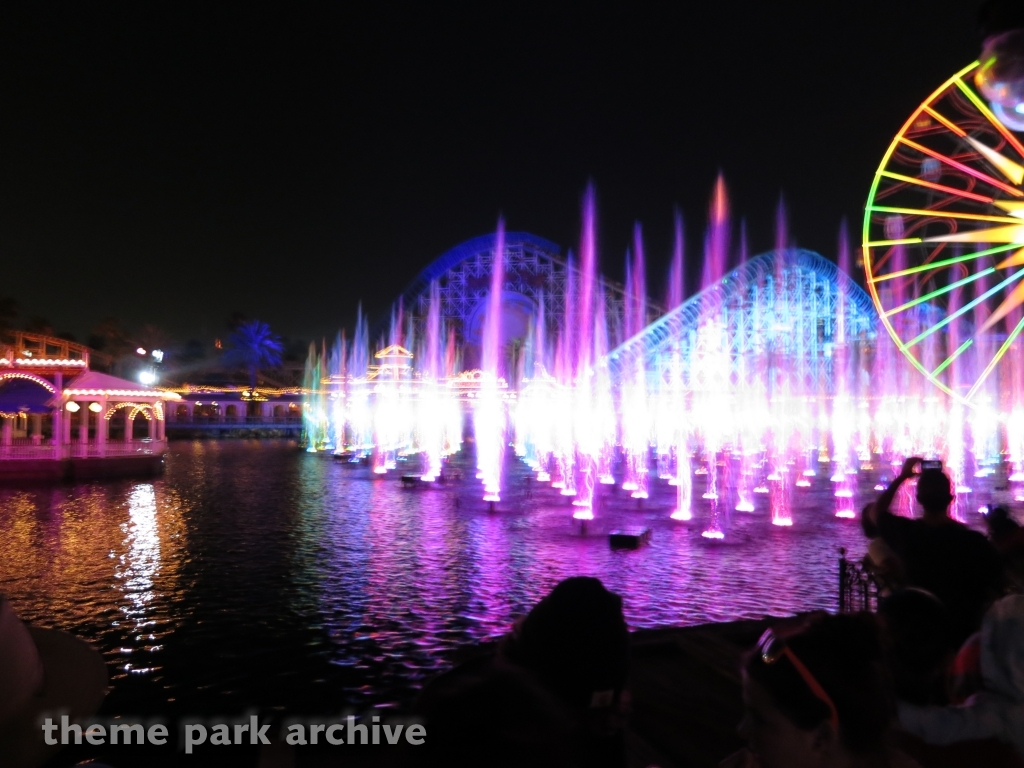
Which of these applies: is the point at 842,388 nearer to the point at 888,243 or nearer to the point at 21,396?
the point at 888,243

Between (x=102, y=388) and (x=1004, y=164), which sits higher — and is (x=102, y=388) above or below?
below

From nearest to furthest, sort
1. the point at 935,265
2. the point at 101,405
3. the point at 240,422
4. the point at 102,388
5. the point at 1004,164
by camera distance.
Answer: the point at 1004,164 → the point at 935,265 → the point at 102,388 → the point at 101,405 → the point at 240,422

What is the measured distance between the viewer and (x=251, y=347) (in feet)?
269

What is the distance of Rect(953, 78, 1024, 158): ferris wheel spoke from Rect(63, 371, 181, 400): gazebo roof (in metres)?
26.6

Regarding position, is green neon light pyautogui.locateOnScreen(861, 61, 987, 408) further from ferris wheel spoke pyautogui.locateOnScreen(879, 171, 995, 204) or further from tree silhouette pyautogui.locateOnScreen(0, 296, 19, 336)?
tree silhouette pyautogui.locateOnScreen(0, 296, 19, 336)

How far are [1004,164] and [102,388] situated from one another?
27159 mm

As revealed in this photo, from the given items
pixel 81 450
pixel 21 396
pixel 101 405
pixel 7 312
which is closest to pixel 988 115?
pixel 81 450

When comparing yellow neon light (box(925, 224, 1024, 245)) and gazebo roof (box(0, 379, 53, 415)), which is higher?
yellow neon light (box(925, 224, 1024, 245))

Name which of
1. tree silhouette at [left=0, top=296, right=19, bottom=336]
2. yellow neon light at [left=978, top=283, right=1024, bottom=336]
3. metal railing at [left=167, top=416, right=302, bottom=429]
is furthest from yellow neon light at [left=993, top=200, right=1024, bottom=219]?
metal railing at [left=167, top=416, right=302, bottom=429]

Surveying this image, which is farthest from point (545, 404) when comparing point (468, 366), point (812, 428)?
point (468, 366)

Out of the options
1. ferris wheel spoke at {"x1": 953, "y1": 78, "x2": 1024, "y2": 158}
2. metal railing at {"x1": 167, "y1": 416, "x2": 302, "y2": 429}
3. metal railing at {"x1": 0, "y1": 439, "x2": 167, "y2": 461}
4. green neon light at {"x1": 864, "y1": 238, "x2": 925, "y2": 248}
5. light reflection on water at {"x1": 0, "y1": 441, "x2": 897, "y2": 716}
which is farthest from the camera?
metal railing at {"x1": 167, "y1": 416, "x2": 302, "y2": 429}

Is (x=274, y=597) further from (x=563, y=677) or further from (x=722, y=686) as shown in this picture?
(x=563, y=677)

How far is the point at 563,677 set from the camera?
220 centimetres

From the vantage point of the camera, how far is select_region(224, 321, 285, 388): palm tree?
8217 cm
